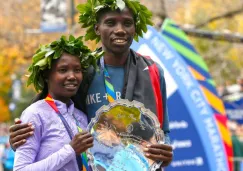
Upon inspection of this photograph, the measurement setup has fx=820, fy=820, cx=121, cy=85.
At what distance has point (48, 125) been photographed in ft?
16.1

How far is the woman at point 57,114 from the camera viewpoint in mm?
4781

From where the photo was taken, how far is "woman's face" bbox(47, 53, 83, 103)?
16.4ft

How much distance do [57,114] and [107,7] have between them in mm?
803

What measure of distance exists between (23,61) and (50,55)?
1507 cm

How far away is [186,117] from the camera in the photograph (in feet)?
29.7

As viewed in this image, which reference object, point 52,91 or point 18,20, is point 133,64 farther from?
point 18,20

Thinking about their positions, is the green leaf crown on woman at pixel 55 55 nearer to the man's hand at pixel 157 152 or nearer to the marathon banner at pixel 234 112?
the man's hand at pixel 157 152

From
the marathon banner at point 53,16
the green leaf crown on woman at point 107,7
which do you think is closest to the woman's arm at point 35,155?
the green leaf crown on woman at point 107,7

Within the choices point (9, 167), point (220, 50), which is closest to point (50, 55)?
point (9, 167)

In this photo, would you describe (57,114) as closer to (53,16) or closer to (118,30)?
(118,30)

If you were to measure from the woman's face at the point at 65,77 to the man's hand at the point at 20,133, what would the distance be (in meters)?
0.31

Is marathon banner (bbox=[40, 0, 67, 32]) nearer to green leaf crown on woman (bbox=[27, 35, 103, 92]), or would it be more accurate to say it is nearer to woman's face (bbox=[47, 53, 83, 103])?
green leaf crown on woman (bbox=[27, 35, 103, 92])

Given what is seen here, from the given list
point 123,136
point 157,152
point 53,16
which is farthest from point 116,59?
point 53,16

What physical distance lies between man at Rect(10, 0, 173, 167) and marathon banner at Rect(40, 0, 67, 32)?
12.6 metres
